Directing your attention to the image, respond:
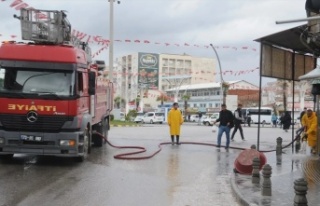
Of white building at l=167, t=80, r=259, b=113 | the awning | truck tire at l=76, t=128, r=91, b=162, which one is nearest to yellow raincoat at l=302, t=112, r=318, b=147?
the awning

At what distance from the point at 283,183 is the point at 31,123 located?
6055 millimetres

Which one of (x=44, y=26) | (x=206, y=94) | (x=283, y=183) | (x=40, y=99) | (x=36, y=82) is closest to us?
(x=283, y=183)

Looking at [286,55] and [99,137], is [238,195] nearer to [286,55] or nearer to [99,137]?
[286,55]

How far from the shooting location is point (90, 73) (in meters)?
12.9

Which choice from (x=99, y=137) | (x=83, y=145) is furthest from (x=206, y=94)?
(x=83, y=145)

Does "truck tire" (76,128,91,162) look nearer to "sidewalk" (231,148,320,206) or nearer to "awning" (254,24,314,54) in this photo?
"sidewalk" (231,148,320,206)

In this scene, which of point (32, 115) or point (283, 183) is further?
point (32, 115)

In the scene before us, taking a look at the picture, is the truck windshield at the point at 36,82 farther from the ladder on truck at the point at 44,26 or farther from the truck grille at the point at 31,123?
the ladder on truck at the point at 44,26

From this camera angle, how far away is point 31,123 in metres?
11.3

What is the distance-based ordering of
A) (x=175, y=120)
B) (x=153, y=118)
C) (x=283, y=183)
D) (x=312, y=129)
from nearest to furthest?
(x=283, y=183) → (x=312, y=129) → (x=175, y=120) → (x=153, y=118)

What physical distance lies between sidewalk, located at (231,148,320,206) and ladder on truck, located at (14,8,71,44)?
591 centimetres

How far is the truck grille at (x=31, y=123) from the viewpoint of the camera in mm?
11312

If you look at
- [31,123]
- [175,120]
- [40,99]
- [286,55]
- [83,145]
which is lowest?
[83,145]

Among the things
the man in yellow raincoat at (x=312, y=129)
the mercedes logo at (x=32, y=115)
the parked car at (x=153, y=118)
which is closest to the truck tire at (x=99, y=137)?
the mercedes logo at (x=32, y=115)
